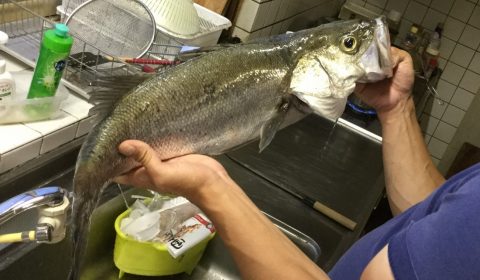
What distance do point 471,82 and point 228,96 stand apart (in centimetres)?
295

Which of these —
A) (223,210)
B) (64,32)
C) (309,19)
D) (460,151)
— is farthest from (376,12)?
(223,210)

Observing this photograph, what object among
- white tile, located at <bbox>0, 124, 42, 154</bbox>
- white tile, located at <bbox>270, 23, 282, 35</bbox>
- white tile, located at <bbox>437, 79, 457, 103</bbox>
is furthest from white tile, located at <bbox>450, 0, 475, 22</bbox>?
white tile, located at <bbox>0, 124, 42, 154</bbox>

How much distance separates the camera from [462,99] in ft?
11.3

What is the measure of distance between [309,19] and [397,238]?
2.21 meters

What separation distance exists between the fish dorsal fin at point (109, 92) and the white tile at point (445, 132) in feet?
10.3

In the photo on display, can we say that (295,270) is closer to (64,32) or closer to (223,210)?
(223,210)

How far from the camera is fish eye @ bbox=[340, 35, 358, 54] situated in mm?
938

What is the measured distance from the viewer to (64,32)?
1.11 m

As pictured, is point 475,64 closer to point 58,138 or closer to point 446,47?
point 446,47

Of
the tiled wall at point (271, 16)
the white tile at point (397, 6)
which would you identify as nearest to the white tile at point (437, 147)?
the white tile at point (397, 6)

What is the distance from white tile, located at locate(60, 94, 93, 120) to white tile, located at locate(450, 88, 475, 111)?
2.80 meters

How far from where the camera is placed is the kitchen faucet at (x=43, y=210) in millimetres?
841

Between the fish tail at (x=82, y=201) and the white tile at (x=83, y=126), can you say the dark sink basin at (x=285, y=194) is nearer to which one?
the white tile at (x=83, y=126)

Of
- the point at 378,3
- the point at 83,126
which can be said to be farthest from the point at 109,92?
the point at 378,3
